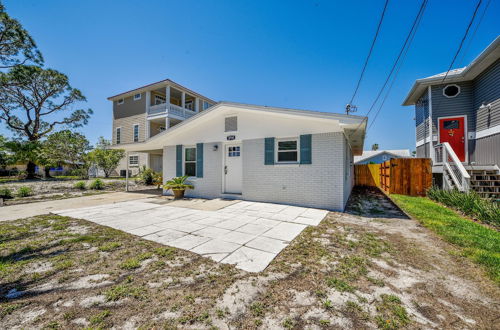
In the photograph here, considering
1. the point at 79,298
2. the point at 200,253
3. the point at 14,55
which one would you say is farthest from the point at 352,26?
the point at 14,55

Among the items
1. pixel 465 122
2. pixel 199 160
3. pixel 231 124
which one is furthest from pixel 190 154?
pixel 465 122

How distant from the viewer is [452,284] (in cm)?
221

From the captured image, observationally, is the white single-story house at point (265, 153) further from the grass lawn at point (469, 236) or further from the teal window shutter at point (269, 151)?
the grass lawn at point (469, 236)

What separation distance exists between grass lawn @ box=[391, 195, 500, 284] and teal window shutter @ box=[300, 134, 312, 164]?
10.5ft

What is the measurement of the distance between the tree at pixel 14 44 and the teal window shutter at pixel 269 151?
18.1m

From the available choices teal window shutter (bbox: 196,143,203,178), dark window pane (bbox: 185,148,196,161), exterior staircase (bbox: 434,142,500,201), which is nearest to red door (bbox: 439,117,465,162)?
exterior staircase (bbox: 434,142,500,201)

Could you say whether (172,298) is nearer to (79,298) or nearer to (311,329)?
(79,298)

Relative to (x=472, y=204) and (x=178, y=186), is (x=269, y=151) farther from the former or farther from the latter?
(x=472, y=204)

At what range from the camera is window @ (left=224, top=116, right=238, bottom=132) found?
760cm

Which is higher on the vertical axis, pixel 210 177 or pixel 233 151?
pixel 233 151

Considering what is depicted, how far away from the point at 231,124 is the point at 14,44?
1727 centimetres

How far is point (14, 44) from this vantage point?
42.8 feet

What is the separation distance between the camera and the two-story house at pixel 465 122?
7.09 m

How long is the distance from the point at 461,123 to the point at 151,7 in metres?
14.1
